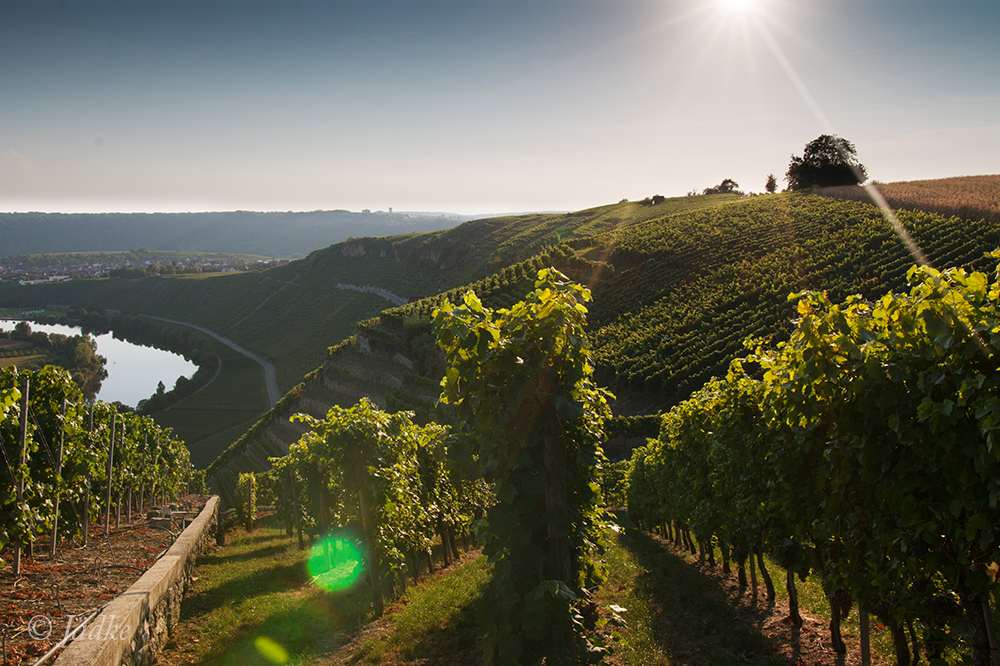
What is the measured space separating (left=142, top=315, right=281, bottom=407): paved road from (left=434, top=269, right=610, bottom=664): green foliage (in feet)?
255

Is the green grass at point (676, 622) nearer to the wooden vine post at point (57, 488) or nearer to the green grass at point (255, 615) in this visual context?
the green grass at point (255, 615)

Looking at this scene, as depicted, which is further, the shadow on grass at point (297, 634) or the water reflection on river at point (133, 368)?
the water reflection on river at point (133, 368)

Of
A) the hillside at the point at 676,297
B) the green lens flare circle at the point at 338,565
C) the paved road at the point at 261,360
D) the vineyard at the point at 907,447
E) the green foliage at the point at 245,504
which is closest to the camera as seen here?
the vineyard at the point at 907,447

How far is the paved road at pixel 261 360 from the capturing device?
80.3m

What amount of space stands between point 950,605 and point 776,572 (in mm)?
12151

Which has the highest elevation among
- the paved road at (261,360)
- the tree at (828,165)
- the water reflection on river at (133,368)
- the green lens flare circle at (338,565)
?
the tree at (828,165)

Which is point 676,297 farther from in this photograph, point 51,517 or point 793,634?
point 51,517

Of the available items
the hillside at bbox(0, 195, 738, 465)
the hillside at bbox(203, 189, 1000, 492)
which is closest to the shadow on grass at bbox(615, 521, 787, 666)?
the hillside at bbox(203, 189, 1000, 492)

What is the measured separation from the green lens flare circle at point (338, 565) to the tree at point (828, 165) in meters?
93.1

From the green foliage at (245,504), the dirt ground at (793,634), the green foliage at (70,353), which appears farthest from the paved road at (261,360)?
the dirt ground at (793,634)

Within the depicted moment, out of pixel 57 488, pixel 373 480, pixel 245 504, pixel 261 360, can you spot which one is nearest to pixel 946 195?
pixel 373 480

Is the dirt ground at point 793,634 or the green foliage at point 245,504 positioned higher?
the dirt ground at point 793,634

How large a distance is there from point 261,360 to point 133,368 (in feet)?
171

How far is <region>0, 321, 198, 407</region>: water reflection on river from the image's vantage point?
354ft
